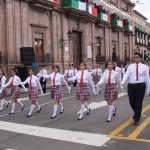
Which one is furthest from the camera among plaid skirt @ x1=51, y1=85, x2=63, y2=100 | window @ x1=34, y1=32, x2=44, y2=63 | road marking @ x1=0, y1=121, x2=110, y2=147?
window @ x1=34, y1=32, x2=44, y2=63

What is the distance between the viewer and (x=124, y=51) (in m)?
51.5

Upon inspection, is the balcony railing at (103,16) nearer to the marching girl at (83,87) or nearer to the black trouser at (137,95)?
the marching girl at (83,87)

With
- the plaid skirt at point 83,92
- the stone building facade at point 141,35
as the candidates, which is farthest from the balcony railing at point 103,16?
the plaid skirt at point 83,92

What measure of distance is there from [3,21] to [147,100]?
11.0 metres

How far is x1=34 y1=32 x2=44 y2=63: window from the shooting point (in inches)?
1063

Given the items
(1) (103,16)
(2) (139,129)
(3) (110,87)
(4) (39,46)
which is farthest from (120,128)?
(1) (103,16)

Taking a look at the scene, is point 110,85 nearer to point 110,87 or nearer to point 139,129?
point 110,87

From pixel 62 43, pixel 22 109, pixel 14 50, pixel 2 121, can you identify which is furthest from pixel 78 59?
pixel 2 121

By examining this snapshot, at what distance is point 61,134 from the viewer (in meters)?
8.52

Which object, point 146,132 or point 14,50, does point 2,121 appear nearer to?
point 146,132

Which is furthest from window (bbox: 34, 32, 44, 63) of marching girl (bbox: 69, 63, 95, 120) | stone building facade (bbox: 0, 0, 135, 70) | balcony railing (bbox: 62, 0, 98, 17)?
marching girl (bbox: 69, 63, 95, 120)

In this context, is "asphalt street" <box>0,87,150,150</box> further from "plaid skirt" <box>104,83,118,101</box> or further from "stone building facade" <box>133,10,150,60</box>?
"stone building facade" <box>133,10,150,60</box>

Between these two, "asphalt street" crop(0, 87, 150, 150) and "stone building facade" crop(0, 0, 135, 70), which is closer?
"asphalt street" crop(0, 87, 150, 150)

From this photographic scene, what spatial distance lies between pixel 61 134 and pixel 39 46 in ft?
64.5
